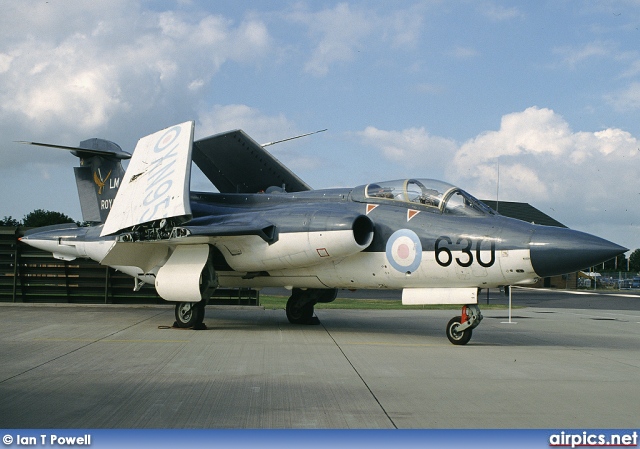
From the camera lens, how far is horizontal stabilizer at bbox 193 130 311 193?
54.5 feet

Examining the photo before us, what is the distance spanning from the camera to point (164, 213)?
37.7ft

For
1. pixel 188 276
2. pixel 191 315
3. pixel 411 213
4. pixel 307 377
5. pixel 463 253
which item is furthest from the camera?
pixel 191 315

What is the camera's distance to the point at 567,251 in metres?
9.89

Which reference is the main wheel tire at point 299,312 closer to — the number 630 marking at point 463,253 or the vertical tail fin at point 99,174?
the number 630 marking at point 463,253

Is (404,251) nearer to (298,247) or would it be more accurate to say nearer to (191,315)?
(298,247)

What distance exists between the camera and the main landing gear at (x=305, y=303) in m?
14.9

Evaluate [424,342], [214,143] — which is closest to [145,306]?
[214,143]

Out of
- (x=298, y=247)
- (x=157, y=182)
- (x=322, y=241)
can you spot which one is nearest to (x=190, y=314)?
(x=157, y=182)

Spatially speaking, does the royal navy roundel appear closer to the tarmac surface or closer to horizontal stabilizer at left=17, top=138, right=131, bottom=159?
the tarmac surface

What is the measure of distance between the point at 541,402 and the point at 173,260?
28.5ft

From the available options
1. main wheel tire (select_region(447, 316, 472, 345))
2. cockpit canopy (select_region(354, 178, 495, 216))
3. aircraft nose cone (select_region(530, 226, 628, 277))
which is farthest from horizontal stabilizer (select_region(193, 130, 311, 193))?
aircraft nose cone (select_region(530, 226, 628, 277))

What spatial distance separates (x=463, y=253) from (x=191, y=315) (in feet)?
19.2

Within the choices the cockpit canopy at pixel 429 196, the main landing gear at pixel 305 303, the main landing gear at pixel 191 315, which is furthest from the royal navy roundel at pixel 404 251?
the main landing gear at pixel 191 315

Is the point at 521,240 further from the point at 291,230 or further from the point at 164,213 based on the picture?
the point at 164,213
